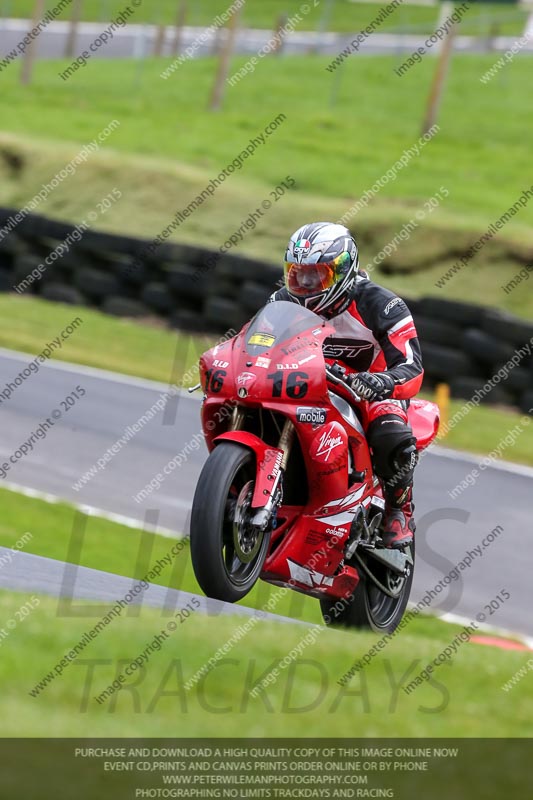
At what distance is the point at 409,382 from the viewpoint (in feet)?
20.5

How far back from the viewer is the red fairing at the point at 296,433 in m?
5.76

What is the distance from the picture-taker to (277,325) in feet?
19.4

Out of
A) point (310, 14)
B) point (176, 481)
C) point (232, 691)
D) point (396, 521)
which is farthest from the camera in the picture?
point (310, 14)

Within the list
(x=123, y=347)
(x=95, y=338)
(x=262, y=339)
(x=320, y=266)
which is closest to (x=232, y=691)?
(x=262, y=339)

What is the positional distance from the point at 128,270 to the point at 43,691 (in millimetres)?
13568

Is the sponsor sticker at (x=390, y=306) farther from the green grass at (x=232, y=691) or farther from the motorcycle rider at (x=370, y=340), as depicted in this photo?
the green grass at (x=232, y=691)

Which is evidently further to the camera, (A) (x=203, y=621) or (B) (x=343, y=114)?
(B) (x=343, y=114)

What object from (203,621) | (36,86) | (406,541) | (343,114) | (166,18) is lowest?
(166,18)

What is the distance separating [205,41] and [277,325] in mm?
40799

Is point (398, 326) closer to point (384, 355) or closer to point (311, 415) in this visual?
point (384, 355)

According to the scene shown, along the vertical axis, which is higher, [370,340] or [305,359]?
[305,359]
